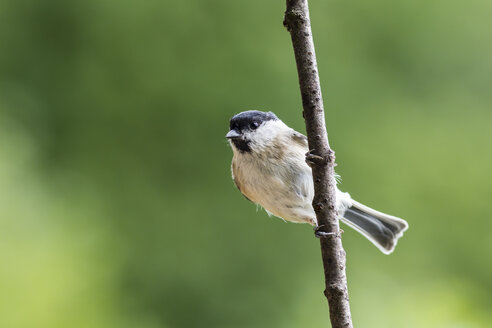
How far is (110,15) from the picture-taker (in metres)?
3.51

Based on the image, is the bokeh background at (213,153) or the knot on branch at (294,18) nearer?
the knot on branch at (294,18)

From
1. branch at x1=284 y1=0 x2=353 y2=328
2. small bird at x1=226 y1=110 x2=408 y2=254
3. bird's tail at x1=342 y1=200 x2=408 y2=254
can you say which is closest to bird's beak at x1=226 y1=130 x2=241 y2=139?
small bird at x1=226 y1=110 x2=408 y2=254

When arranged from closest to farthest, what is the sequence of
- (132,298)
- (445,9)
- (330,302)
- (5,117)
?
(330,302), (132,298), (5,117), (445,9)

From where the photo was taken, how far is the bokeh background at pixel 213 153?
2.80 meters

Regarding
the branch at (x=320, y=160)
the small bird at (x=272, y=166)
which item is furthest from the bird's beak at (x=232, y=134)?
the branch at (x=320, y=160)

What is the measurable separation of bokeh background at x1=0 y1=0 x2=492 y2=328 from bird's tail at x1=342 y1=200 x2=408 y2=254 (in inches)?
12.0

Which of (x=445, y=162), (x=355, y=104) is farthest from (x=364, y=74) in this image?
(x=445, y=162)

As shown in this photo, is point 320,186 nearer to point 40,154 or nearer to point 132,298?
point 132,298

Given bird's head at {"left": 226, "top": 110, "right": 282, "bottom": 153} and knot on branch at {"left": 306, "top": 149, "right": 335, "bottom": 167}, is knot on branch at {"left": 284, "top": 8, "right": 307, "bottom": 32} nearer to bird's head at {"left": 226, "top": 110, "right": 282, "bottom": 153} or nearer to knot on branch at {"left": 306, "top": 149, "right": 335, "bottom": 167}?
knot on branch at {"left": 306, "top": 149, "right": 335, "bottom": 167}

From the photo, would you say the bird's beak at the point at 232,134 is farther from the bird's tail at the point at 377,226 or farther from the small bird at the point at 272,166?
the bird's tail at the point at 377,226

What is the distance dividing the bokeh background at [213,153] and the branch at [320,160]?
147 centimetres

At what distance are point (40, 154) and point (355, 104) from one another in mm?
1713

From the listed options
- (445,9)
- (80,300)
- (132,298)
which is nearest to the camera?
(80,300)

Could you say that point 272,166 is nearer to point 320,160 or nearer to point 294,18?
point 320,160
